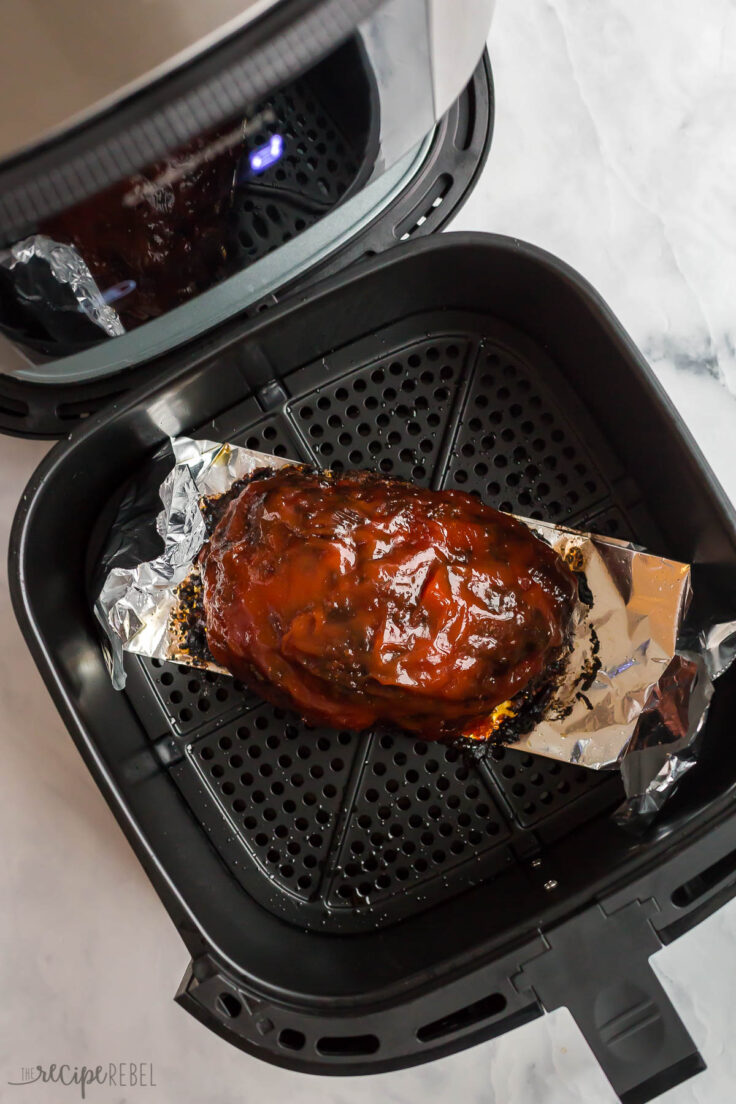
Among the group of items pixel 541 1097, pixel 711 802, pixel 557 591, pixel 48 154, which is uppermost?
pixel 48 154

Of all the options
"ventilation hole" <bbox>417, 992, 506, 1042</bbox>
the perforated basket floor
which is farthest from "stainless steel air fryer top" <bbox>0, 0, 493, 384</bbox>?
"ventilation hole" <bbox>417, 992, 506, 1042</bbox>

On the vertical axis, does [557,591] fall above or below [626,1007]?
above

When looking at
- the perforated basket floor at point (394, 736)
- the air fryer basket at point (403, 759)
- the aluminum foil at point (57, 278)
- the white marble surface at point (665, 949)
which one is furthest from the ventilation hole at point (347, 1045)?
the aluminum foil at point (57, 278)

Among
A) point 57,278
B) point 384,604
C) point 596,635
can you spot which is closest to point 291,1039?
point 384,604

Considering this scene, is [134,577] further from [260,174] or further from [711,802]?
[711,802]

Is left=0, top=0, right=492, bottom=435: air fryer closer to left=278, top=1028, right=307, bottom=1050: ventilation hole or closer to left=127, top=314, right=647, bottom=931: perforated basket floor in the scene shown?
left=127, top=314, right=647, bottom=931: perforated basket floor

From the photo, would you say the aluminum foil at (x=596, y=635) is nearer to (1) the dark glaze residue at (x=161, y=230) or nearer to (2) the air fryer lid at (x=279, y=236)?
(2) the air fryer lid at (x=279, y=236)

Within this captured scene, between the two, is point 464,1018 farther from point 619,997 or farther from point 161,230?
point 161,230

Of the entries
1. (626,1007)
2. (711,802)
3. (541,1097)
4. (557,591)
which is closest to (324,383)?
(557,591)
